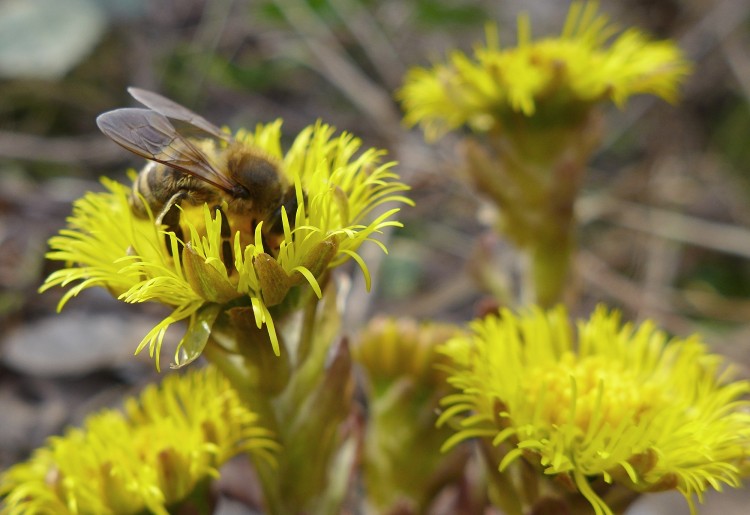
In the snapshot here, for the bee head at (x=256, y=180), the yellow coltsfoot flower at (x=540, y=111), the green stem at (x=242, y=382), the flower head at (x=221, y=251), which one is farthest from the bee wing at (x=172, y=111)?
the yellow coltsfoot flower at (x=540, y=111)

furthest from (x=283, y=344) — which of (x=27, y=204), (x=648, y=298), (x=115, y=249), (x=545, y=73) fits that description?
(x=648, y=298)

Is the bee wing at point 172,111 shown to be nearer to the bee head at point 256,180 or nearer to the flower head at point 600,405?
the bee head at point 256,180

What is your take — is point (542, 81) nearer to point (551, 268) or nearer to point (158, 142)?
point (551, 268)

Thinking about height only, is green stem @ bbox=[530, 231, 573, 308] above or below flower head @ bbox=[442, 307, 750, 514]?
above

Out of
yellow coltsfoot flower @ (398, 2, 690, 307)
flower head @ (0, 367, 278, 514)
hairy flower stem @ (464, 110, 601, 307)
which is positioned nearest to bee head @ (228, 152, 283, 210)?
flower head @ (0, 367, 278, 514)

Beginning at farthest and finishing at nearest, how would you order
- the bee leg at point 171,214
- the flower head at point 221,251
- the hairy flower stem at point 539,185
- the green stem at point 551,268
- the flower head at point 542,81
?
the green stem at point 551,268, the hairy flower stem at point 539,185, the flower head at point 542,81, the bee leg at point 171,214, the flower head at point 221,251

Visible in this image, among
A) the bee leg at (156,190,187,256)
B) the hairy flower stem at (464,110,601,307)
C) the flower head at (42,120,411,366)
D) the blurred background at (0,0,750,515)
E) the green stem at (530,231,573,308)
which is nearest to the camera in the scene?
the flower head at (42,120,411,366)

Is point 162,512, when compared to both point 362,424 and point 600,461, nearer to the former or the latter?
point 362,424

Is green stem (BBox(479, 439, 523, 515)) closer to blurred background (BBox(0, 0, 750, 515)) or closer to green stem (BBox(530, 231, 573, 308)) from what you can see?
green stem (BBox(530, 231, 573, 308))
